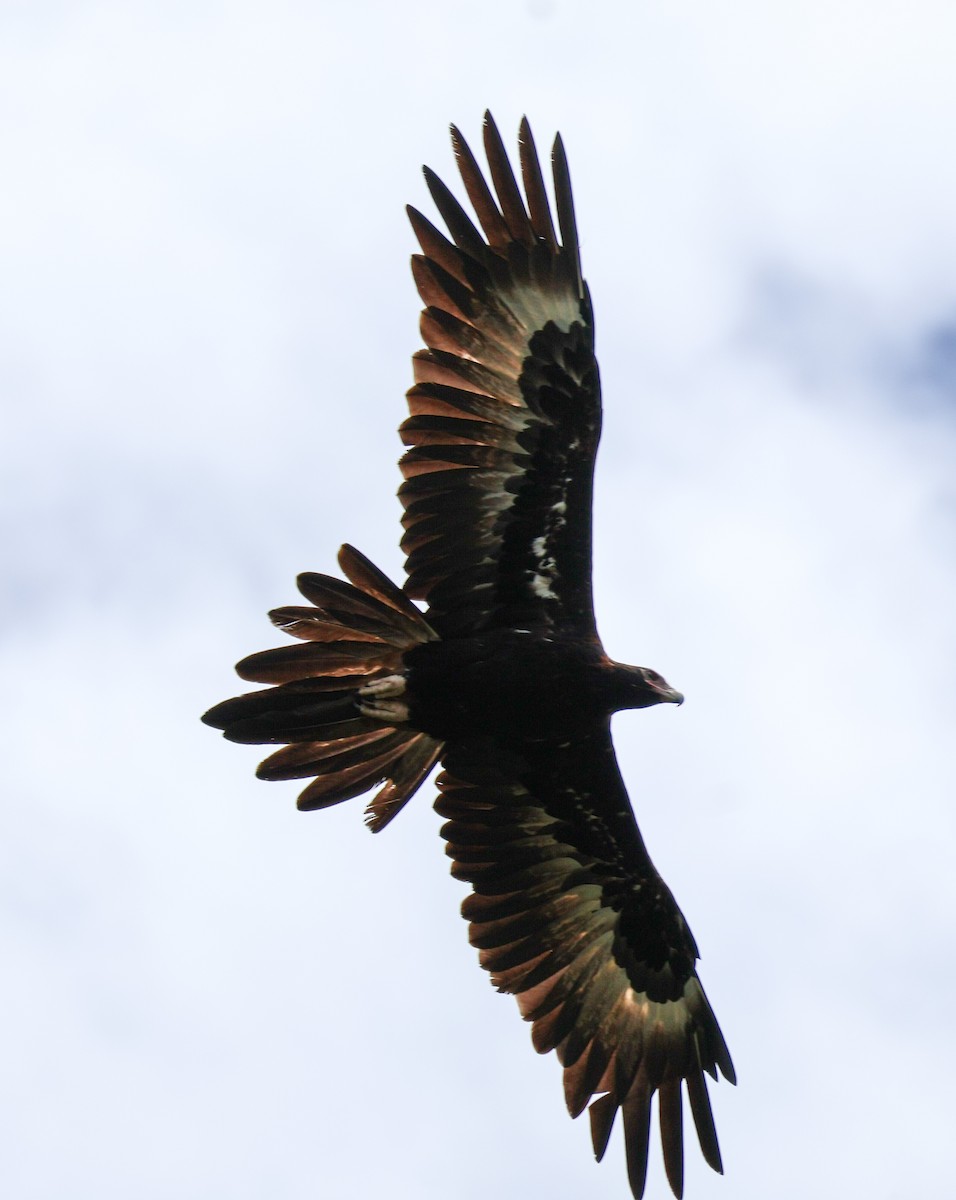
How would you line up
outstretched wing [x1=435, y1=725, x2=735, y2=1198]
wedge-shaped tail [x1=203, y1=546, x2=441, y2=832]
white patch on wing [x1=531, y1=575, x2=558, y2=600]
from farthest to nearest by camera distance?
1. outstretched wing [x1=435, y1=725, x2=735, y2=1198]
2. white patch on wing [x1=531, y1=575, x2=558, y2=600]
3. wedge-shaped tail [x1=203, y1=546, x2=441, y2=832]

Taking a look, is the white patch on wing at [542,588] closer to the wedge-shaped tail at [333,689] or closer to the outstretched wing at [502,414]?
the outstretched wing at [502,414]

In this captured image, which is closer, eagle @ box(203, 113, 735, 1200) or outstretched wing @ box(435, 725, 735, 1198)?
eagle @ box(203, 113, 735, 1200)

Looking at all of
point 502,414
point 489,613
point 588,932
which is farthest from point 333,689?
point 588,932

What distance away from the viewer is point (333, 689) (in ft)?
40.0

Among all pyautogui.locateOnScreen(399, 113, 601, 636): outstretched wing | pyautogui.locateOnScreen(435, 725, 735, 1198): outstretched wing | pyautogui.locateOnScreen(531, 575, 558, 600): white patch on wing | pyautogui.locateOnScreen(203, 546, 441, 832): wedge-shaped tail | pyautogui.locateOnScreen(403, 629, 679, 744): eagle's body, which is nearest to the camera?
pyautogui.locateOnScreen(203, 546, 441, 832): wedge-shaped tail

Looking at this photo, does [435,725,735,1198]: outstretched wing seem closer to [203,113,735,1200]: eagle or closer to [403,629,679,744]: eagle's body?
[203,113,735,1200]: eagle

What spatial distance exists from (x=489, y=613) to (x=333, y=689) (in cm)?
111

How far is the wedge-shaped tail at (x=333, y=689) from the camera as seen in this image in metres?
11.9

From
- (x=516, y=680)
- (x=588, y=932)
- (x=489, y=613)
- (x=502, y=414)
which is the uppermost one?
(x=502, y=414)

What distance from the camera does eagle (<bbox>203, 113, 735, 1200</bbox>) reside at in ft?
39.5

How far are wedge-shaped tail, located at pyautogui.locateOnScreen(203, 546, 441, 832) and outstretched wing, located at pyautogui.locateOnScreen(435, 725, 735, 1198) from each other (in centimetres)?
69

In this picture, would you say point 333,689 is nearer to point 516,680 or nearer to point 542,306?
point 516,680

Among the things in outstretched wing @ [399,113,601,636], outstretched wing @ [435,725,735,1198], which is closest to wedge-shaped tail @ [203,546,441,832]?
outstretched wing @ [399,113,601,636]

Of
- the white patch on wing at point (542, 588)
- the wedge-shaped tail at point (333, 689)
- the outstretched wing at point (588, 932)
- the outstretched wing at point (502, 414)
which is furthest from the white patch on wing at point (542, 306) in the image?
the outstretched wing at point (588, 932)
